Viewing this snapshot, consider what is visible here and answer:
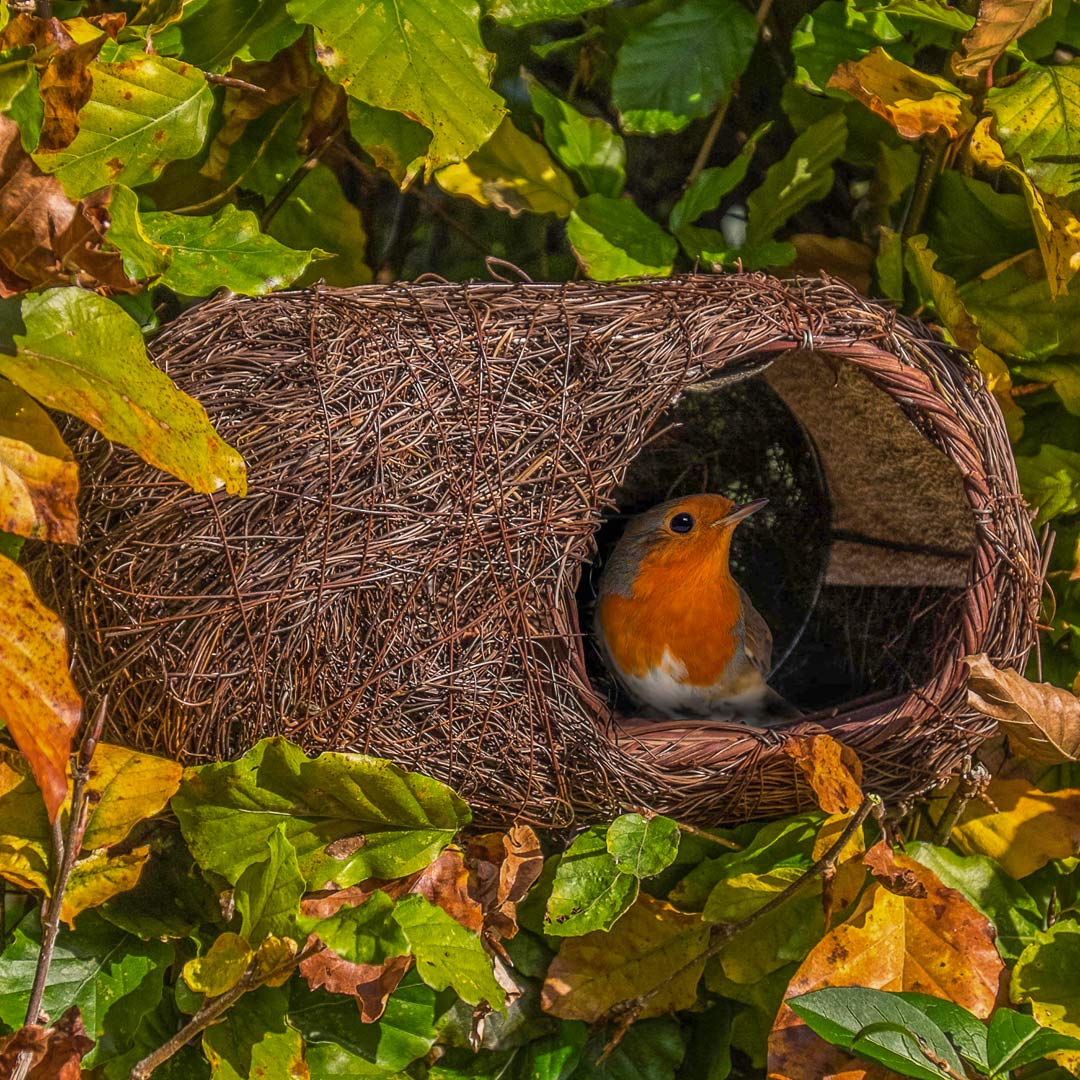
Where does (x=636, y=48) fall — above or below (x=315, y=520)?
above

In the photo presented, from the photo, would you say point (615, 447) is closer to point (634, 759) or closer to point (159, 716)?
point (634, 759)

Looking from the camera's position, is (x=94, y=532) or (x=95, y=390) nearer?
(x=95, y=390)

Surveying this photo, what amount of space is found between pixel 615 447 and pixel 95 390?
850 millimetres

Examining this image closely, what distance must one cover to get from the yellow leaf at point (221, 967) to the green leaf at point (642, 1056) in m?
0.74

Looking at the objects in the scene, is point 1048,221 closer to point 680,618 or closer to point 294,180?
point 680,618

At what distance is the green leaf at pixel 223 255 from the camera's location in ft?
6.61

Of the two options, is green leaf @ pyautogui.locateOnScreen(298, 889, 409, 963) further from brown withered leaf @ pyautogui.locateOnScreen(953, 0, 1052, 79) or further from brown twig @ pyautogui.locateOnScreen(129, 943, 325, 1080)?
brown withered leaf @ pyautogui.locateOnScreen(953, 0, 1052, 79)

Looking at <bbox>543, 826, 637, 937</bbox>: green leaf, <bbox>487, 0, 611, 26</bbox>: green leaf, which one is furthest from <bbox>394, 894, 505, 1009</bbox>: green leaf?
<bbox>487, 0, 611, 26</bbox>: green leaf

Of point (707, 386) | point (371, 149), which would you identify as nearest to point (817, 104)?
point (707, 386)

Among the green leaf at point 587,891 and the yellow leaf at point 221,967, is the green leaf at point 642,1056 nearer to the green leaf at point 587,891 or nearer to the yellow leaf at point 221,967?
the green leaf at point 587,891

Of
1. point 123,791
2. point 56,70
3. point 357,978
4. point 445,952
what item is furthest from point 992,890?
point 56,70

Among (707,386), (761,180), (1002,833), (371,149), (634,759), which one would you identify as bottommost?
(1002,833)

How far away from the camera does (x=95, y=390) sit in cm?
148

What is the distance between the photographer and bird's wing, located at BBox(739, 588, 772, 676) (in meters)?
2.84
